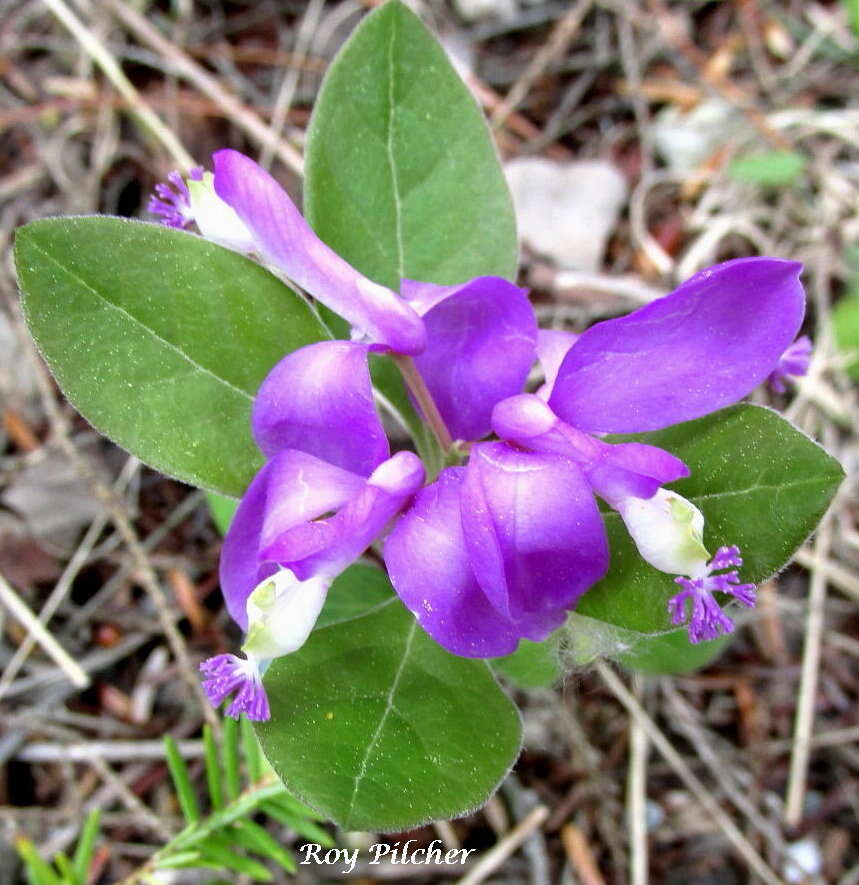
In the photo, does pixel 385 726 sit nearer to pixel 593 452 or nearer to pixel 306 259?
pixel 593 452

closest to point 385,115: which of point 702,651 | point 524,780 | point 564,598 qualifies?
point 564,598

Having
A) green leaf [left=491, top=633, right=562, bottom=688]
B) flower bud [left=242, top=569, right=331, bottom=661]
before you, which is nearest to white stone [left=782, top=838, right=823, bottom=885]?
green leaf [left=491, top=633, right=562, bottom=688]

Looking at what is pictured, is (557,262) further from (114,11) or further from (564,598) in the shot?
(564,598)

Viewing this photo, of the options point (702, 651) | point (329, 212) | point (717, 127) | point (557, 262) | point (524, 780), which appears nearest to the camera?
point (329, 212)

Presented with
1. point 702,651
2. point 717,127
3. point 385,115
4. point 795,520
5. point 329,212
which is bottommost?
point 702,651

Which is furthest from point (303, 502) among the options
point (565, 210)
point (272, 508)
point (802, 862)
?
point (565, 210)

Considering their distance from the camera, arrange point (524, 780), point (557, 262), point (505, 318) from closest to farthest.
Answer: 1. point (505, 318)
2. point (524, 780)
3. point (557, 262)

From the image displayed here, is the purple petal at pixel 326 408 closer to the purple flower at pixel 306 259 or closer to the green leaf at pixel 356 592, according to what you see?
the purple flower at pixel 306 259
